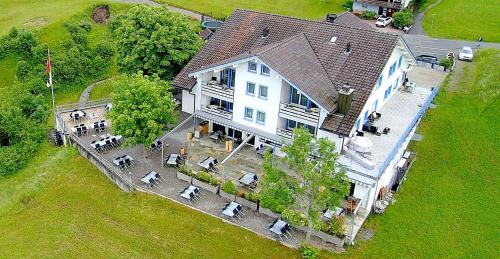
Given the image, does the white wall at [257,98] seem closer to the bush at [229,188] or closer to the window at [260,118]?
the window at [260,118]

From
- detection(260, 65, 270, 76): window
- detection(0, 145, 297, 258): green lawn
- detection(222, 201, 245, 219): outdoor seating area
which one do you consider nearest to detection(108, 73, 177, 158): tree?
detection(0, 145, 297, 258): green lawn

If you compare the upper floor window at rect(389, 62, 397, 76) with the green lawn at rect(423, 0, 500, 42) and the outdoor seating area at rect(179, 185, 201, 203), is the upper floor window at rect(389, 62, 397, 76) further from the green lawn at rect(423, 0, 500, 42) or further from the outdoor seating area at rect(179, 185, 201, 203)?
the green lawn at rect(423, 0, 500, 42)

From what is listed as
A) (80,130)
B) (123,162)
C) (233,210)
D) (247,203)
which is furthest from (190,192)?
(80,130)

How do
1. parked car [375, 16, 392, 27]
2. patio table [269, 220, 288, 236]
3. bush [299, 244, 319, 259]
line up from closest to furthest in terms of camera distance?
bush [299, 244, 319, 259], patio table [269, 220, 288, 236], parked car [375, 16, 392, 27]

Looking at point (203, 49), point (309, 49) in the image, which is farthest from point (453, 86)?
point (203, 49)

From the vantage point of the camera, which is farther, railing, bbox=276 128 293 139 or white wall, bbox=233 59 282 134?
railing, bbox=276 128 293 139

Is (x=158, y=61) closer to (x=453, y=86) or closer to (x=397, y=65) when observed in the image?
(x=397, y=65)

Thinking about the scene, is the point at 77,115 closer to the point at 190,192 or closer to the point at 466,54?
the point at 190,192
